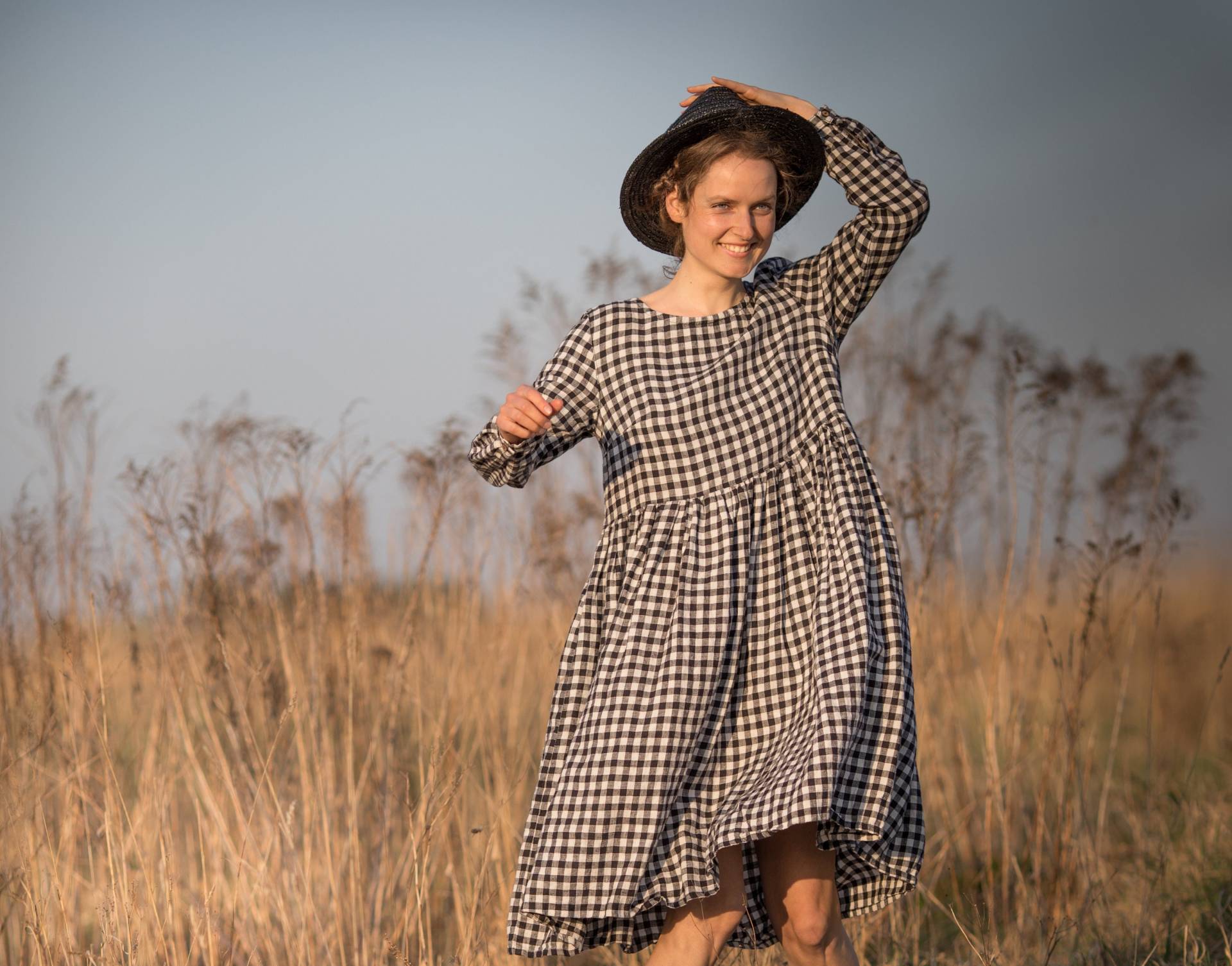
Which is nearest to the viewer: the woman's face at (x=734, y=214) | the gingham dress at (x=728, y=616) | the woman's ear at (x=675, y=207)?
the gingham dress at (x=728, y=616)

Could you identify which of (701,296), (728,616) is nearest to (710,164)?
(701,296)

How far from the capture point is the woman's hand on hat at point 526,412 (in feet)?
6.71

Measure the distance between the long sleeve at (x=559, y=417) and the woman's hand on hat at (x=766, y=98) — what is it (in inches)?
19.3

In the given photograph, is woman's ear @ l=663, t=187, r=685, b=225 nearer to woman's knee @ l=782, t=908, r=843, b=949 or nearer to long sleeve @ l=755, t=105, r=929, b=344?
long sleeve @ l=755, t=105, r=929, b=344

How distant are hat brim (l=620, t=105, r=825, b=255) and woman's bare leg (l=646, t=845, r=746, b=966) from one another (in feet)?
3.77

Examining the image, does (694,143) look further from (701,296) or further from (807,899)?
(807,899)

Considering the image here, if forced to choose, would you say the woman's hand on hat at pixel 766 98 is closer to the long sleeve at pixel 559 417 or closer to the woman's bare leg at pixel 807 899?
the long sleeve at pixel 559 417

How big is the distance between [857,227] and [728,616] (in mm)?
767

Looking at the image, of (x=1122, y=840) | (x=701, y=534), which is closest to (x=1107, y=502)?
(x=1122, y=840)

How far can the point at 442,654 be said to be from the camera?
11.9 ft

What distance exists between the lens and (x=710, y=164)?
2.22 metres

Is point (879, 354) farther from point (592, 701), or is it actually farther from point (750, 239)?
point (592, 701)

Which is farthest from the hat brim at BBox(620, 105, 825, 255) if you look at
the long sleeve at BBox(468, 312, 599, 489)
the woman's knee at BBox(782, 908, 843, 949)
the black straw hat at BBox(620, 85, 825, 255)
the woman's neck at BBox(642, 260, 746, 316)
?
the woman's knee at BBox(782, 908, 843, 949)

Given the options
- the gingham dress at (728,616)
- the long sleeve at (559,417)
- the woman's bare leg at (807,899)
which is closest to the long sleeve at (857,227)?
the gingham dress at (728,616)
